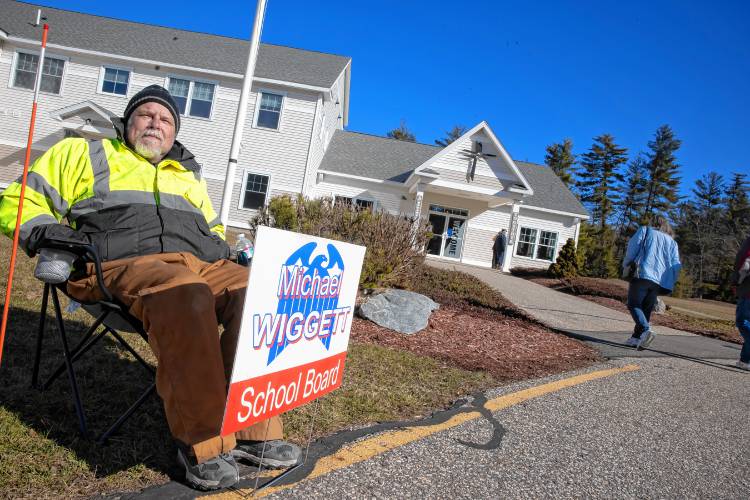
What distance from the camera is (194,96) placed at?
19328mm

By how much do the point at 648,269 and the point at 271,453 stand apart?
6.07 metres

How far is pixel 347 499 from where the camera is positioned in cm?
207

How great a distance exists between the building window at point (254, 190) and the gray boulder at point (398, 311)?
13.9m

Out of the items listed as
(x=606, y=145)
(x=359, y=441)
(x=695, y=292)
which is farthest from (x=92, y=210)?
(x=606, y=145)

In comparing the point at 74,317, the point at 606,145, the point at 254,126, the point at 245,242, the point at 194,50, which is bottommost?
the point at 74,317

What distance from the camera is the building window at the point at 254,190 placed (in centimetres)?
1928

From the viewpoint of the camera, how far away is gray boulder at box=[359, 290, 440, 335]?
5934mm

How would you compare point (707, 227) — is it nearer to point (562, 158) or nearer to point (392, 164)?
point (562, 158)

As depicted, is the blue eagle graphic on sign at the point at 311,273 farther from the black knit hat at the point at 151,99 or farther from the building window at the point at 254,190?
the building window at the point at 254,190

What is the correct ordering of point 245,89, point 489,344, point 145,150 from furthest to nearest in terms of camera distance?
point 245,89
point 489,344
point 145,150

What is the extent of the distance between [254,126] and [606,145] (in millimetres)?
43769

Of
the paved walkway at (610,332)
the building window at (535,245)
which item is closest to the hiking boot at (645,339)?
the paved walkway at (610,332)

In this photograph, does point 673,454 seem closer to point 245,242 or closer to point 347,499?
point 347,499

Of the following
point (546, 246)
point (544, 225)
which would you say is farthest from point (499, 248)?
point (544, 225)
